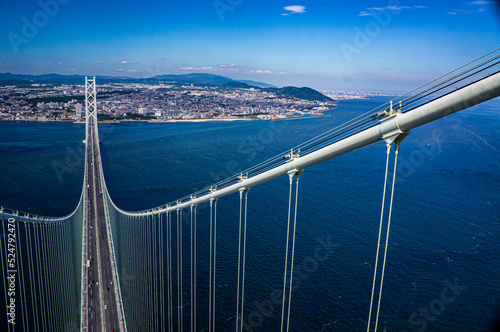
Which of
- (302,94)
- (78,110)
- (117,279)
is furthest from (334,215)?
(302,94)

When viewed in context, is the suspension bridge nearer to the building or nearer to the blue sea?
the blue sea

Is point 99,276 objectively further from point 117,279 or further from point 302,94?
point 302,94

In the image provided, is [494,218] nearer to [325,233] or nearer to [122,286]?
[325,233]

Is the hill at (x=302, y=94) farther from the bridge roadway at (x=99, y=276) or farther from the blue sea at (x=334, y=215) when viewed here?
the bridge roadway at (x=99, y=276)

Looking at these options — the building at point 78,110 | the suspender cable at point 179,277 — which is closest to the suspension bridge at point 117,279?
the suspender cable at point 179,277

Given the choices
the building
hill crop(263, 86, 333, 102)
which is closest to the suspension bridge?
the building

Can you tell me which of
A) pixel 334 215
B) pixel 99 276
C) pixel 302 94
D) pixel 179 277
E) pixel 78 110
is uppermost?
pixel 302 94

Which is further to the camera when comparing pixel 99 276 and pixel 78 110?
pixel 78 110
